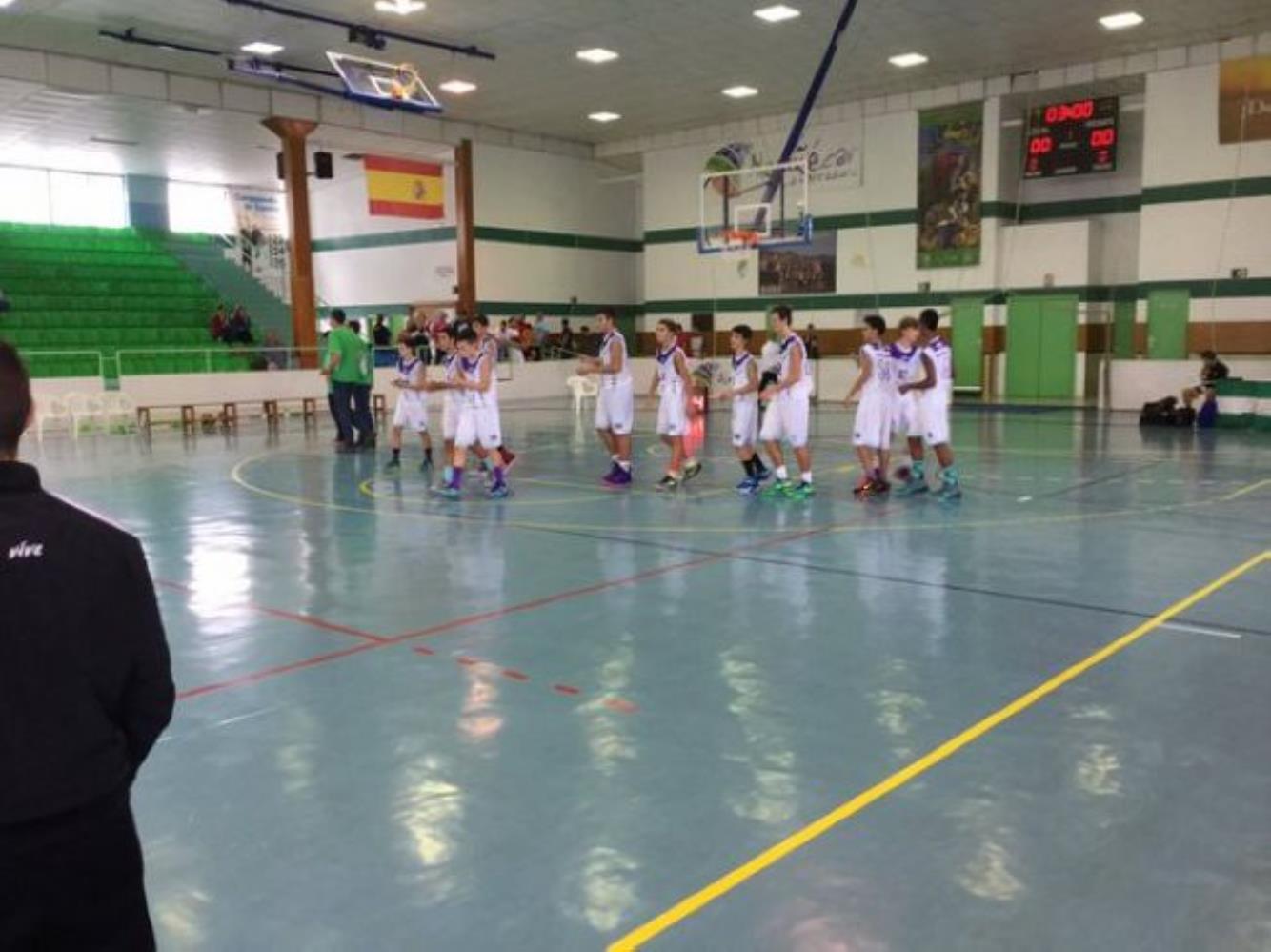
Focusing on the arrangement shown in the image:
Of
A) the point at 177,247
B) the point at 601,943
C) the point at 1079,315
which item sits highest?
the point at 177,247

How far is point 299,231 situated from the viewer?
2522cm

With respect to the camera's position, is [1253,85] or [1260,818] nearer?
[1260,818]

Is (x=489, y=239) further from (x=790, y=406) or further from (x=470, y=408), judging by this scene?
(x=790, y=406)

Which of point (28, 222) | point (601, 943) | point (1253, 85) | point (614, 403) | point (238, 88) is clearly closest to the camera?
point (601, 943)

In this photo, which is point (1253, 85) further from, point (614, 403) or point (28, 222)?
point (28, 222)

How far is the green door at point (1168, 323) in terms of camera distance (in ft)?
75.5

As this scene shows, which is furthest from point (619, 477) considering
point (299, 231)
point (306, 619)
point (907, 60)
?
point (299, 231)

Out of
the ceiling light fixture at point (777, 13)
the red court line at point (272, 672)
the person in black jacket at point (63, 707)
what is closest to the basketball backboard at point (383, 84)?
the ceiling light fixture at point (777, 13)

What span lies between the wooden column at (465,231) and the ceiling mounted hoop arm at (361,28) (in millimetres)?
7021

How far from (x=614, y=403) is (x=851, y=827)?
9100mm

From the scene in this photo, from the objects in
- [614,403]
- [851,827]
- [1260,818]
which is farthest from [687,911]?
[614,403]

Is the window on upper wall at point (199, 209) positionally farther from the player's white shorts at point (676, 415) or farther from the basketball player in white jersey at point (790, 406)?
the basketball player in white jersey at point (790, 406)

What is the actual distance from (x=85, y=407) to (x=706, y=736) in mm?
19623

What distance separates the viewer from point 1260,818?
12.7 feet
